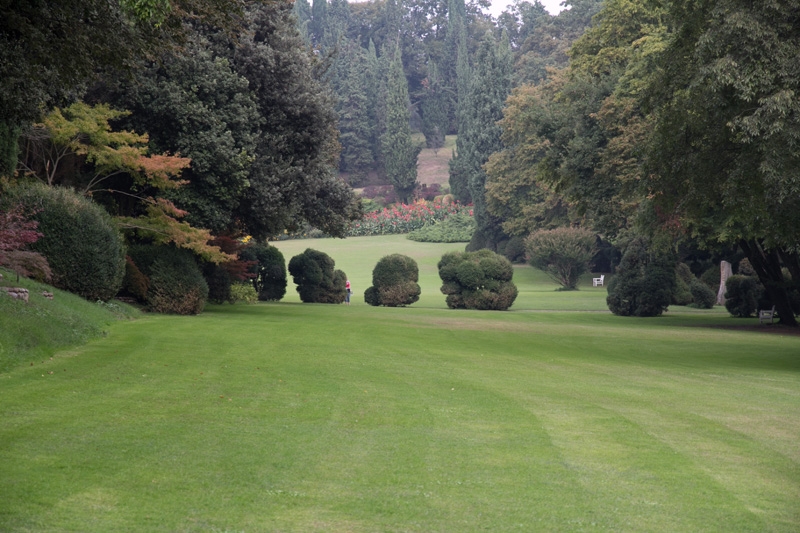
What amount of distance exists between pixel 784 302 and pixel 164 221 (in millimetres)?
24459

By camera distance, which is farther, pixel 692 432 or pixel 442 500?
pixel 692 432

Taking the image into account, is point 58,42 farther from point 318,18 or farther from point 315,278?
point 318,18

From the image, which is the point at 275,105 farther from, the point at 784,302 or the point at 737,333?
the point at 784,302

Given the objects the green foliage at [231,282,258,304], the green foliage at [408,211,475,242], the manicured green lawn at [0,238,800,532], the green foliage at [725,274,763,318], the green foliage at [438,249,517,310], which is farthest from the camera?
the green foliage at [408,211,475,242]

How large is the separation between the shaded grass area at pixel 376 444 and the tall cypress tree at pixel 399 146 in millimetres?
74841

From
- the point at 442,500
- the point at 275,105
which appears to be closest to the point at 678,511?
the point at 442,500

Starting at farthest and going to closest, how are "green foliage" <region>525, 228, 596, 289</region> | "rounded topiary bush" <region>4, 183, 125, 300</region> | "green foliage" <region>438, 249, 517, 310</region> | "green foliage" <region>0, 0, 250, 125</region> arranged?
1. "green foliage" <region>525, 228, 596, 289</region>
2. "green foliage" <region>438, 249, 517, 310</region>
3. "rounded topiary bush" <region>4, 183, 125, 300</region>
4. "green foliage" <region>0, 0, 250, 125</region>

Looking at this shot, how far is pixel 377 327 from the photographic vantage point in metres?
24.2

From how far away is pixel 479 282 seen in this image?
40188 millimetres

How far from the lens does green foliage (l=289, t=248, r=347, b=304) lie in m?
41.5

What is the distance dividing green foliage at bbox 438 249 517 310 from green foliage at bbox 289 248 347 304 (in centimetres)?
571

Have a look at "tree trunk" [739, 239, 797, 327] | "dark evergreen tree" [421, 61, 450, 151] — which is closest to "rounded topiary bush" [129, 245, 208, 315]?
"tree trunk" [739, 239, 797, 327]

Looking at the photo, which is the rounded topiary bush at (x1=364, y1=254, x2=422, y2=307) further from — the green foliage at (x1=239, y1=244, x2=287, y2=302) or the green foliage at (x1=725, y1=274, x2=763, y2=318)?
the green foliage at (x1=725, y1=274, x2=763, y2=318)

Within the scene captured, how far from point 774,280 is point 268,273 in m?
22.6
